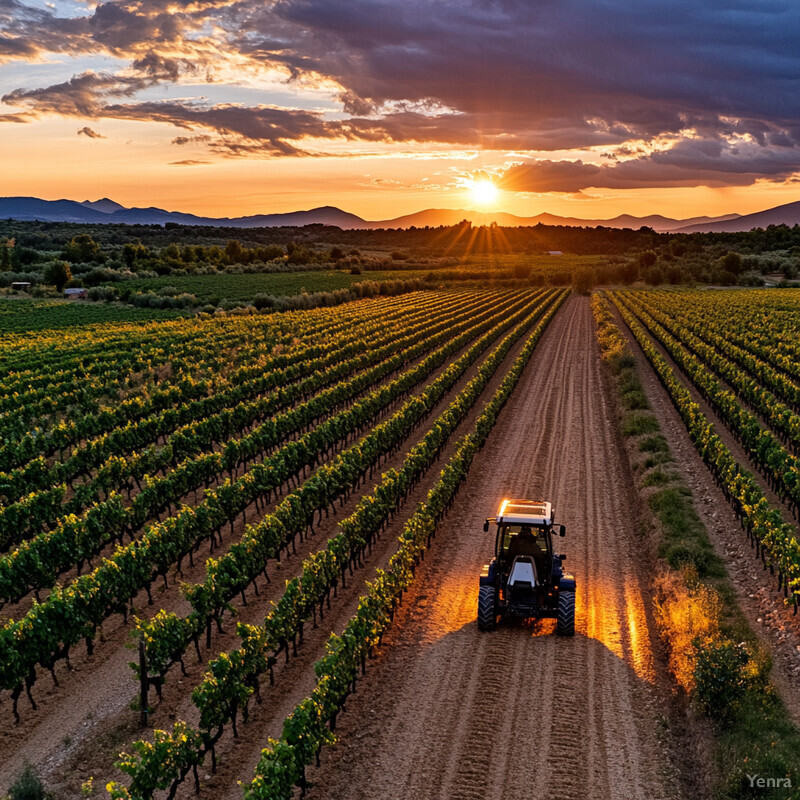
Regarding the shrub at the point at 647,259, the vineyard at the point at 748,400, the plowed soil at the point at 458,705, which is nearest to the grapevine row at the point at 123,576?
the plowed soil at the point at 458,705

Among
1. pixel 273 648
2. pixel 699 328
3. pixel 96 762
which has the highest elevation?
pixel 699 328

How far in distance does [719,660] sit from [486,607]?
4.19 metres

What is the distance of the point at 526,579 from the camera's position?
14008 millimetres

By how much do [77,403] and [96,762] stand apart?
2459cm

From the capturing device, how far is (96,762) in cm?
1093

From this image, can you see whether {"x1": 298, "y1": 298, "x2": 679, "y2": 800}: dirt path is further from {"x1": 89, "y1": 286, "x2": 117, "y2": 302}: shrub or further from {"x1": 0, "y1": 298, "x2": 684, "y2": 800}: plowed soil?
{"x1": 89, "y1": 286, "x2": 117, "y2": 302}: shrub

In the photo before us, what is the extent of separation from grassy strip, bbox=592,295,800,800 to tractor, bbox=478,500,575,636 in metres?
2.16

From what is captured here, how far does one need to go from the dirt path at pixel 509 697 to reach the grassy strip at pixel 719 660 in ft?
2.04

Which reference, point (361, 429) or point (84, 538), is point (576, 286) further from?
point (84, 538)

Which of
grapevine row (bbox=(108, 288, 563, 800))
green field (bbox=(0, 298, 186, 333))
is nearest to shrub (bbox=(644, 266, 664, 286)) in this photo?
green field (bbox=(0, 298, 186, 333))

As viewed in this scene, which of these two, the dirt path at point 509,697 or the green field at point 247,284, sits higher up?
the green field at point 247,284

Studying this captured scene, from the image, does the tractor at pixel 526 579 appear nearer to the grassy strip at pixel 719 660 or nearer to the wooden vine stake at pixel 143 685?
the grassy strip at pixel 719 660

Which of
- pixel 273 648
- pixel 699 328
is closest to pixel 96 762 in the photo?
pixel 273 648

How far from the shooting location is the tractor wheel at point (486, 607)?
46.0ft
